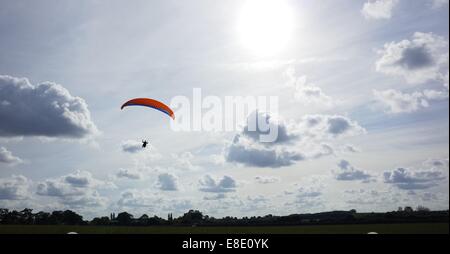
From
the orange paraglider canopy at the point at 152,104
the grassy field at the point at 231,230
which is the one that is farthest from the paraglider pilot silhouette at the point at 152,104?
the grassy field at the point at 231,230

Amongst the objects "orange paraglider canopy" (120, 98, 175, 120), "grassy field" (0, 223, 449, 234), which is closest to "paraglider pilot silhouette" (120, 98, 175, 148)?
"orange paraglider canopy" (120, 98, 175, 120)

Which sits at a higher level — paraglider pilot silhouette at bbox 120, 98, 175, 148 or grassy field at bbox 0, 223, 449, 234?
paraglider pilot silhouette at bbox 120, 98, 175, 148

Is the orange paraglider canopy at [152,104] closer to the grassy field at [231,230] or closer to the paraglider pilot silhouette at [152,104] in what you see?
the paraglider pilot silhouette at [152,104]

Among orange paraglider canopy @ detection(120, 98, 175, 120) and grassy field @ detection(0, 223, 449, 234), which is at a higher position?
orange paraglider canopy @ detection(120, 98, 175, 120)

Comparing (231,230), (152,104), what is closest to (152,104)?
(152,104)

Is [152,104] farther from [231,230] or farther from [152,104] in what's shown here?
[231,230]

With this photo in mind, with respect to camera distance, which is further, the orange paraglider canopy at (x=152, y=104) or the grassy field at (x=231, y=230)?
the grassy field at (x=231, y=230)

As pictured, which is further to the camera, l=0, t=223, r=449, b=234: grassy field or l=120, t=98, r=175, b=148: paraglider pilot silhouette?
l=0, t=223, r=449, b=234: grassy field

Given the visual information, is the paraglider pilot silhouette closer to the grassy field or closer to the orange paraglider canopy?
the orange paraglider canopy
